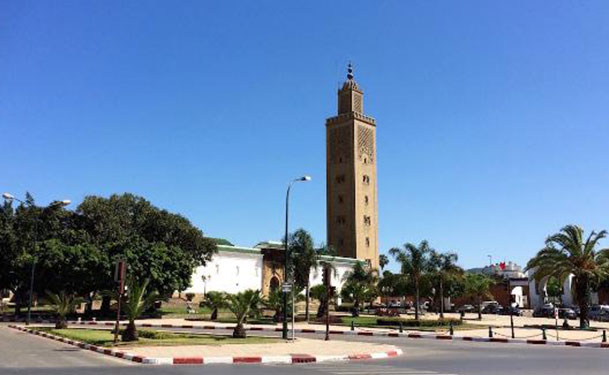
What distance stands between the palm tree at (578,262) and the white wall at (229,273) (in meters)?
38.9

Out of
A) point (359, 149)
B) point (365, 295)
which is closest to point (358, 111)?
point (359, 149)

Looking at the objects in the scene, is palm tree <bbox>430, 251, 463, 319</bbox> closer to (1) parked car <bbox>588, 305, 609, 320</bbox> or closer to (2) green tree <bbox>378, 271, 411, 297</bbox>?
(2) green tree <bbox>378, 271, 411, 297</bbox>

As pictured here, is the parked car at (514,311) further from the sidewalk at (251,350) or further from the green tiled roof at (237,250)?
the sidewalk at (251,350)

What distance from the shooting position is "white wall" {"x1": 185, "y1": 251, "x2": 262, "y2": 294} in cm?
6625

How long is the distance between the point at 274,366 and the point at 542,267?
27768 millimetres

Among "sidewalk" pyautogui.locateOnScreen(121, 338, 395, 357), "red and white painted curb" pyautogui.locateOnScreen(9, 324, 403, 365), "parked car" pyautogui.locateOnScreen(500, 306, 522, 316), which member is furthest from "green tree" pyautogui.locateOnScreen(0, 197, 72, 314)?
"parked car" pyautogui.locateOnScreen(500, 306, 522, 316)

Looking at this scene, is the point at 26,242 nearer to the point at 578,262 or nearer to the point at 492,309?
the point at 578,262

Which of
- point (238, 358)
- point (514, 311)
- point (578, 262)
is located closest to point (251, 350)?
point (238, 358)

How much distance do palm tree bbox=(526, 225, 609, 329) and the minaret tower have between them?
55967 mm

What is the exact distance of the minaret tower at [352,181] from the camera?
93375 millimetres

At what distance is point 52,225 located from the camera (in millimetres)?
45094

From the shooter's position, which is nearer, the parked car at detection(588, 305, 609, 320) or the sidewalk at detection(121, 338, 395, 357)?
the sidewalk at detection(121, 338, 395, 357)

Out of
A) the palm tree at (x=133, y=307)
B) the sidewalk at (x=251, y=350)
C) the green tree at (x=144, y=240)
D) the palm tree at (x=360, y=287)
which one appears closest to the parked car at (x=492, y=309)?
the palm tree at (x=360, y=287)

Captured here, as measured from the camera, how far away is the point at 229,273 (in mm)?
69750
